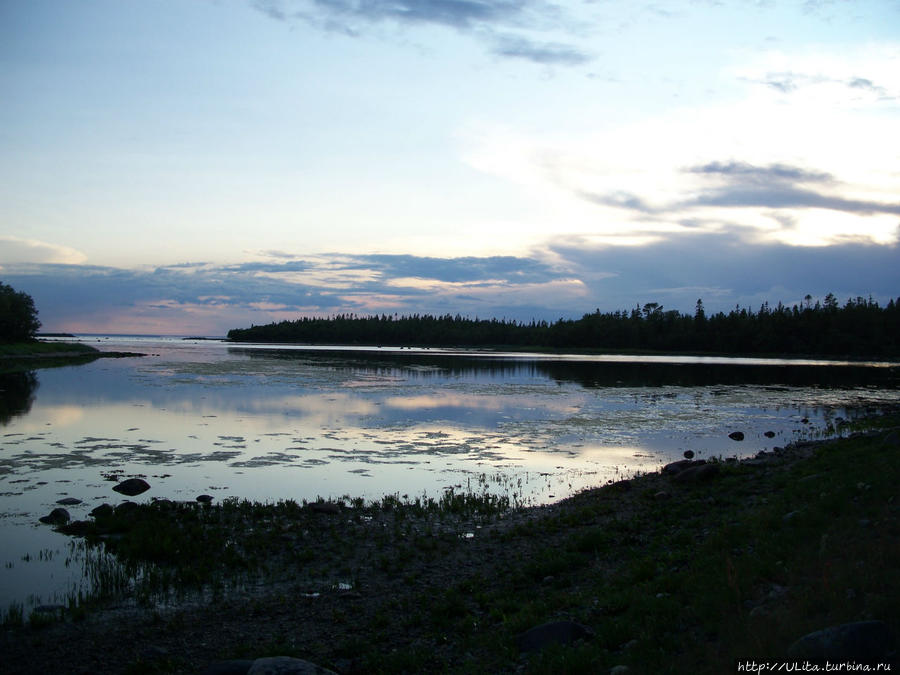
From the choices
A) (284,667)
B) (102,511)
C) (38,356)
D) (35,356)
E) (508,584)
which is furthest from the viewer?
(38,356)

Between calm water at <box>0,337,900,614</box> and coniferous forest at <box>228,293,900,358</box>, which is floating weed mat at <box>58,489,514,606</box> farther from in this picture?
coniferous forest at <box>228,293,900,358</box>

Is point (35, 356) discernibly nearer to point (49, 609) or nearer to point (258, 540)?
point (258, 540)

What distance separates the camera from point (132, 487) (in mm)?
17250

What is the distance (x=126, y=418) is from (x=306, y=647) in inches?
1124

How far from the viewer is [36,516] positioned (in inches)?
579

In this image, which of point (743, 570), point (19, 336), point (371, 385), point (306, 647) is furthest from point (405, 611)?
point (19, 336)

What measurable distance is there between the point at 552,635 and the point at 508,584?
104 inches

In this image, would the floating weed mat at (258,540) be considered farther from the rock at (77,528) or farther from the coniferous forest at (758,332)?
the coniferous forest at (758,332)

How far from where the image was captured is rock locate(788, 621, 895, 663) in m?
5.21

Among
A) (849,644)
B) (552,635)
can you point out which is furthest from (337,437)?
(849,644)

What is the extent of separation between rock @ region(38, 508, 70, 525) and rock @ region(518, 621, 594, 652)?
12.2 meters

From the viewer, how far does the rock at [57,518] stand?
14109mm

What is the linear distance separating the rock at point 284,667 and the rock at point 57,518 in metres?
10.2

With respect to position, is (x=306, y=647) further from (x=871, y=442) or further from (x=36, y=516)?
(x=871, y=442)
